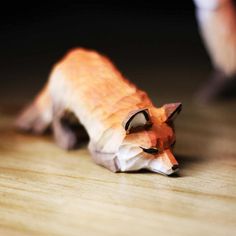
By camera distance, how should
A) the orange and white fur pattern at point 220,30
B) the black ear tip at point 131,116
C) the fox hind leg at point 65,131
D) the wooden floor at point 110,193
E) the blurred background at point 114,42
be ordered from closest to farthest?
the wooden floor at point 110,193, the black ear tip at point 131,116, the fox hind leg at point 65,131, the orange and white fur pattern at point 220,30, the blurred background at point 114,42

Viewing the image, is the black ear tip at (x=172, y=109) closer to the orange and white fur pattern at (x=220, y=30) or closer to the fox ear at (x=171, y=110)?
the fox ear at (x=171, y=110)

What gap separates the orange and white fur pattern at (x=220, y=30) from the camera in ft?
5.50

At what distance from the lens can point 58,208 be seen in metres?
1.10

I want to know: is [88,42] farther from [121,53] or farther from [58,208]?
[58,208]

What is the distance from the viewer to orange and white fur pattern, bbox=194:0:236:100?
5.50 ft

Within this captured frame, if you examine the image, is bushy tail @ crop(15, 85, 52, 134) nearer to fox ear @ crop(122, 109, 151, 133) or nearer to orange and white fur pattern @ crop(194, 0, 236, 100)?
fox ear @ crop(122, 109, 151, 133)

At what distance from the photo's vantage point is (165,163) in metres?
1.21

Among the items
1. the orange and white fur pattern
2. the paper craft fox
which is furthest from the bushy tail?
the orange and white fur pattern

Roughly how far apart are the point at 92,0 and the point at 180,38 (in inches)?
24.3

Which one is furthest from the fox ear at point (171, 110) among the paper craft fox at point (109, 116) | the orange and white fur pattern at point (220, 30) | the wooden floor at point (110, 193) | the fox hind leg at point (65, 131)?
the orange and white fur pattern at point (220, 30)

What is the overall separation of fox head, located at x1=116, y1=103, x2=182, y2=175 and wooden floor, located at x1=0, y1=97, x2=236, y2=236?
34 millimetres

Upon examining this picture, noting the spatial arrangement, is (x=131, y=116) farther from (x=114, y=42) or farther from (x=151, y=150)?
(x=114, y=42)

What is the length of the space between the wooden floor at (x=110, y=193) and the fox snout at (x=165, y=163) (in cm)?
2

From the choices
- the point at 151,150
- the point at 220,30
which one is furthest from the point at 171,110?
the point at 220,30
